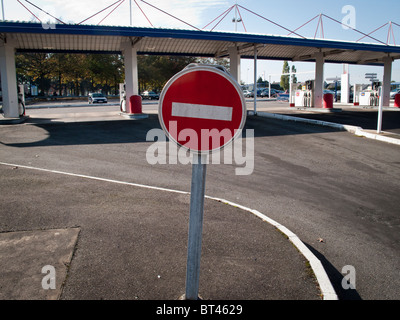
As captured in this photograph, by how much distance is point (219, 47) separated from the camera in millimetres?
24078

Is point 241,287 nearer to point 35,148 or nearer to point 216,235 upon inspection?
point 216,235

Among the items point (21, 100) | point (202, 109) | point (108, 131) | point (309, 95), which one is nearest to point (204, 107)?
point (202, 109)

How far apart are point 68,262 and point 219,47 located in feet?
72.9

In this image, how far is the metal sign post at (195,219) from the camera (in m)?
2.77

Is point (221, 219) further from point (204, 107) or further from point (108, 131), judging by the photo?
point (108, 131)

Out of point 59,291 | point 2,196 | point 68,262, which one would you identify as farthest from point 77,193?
point 59,291

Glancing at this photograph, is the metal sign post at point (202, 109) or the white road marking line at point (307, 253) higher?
the metal sign post at point (202, 109)

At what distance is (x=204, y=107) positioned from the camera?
259 centimetres

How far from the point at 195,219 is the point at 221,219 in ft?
8.51

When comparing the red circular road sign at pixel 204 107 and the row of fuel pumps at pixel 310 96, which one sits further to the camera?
the row of fuel pumps at pixel 310 96

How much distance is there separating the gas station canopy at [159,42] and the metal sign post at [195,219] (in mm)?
15841

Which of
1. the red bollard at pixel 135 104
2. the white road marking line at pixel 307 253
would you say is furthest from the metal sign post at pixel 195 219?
the red bollard at pixel 135 104

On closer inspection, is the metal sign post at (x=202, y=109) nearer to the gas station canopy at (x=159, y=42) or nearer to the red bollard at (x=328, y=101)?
the gas station canopy at (x=159, y=42)

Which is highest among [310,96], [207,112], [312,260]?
[310,96]
